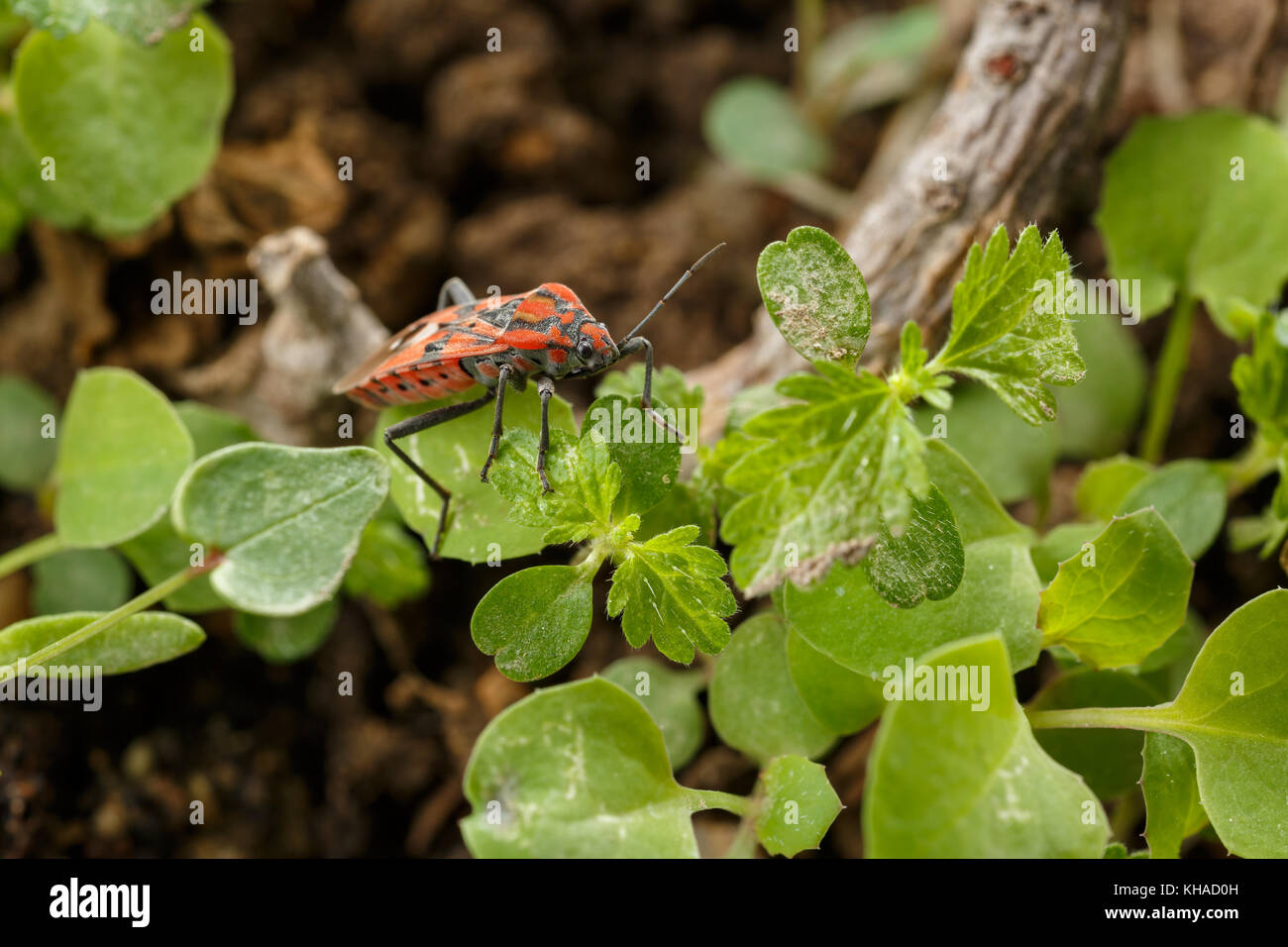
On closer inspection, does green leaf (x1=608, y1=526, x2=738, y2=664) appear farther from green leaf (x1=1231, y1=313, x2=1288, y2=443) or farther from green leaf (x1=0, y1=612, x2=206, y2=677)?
green leaf (x1=1231, y1=313, x2=1288, y2=443)

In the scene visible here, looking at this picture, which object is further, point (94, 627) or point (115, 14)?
point (115, 14)

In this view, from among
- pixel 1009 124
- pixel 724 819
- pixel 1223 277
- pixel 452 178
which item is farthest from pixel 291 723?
pixel 1223 277

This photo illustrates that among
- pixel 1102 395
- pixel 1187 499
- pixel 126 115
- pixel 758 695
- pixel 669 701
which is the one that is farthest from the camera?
pixel 1102 395

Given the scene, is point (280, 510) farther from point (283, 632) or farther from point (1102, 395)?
point (1102, 395)

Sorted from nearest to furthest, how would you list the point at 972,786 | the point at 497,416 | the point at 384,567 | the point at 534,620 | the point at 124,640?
1. the point at 972,786
2. the point at 534,620
3. the point at 124,640
4. the point at 497,416
5. the point at 384,567

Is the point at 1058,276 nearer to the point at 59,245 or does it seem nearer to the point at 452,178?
the point at 452,178

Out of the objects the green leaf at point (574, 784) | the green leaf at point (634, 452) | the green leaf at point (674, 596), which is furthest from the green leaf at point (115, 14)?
the green leaf at point (574, 784)

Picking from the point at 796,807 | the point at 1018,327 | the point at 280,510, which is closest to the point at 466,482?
the point at 280,510

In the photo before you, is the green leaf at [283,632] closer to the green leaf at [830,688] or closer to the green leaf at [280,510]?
the green leaf at [280,510]
